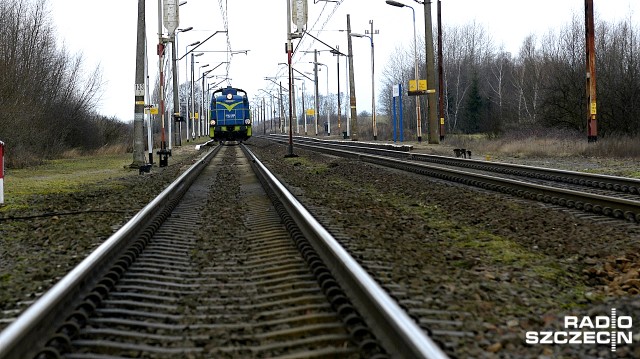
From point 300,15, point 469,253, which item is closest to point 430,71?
point 300,15

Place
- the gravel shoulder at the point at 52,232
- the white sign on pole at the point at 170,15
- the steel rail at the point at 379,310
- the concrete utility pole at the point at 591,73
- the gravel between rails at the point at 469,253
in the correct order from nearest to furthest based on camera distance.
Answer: the steel rail at the point at 379,310 → the gravel between rails at the point at 469,253 → the gravel shoulder at the point at 52,232 → the concrete utility pole at the point at 591,73 → the white sign on pole at the point at 170,15

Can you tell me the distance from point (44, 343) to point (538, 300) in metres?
3.21

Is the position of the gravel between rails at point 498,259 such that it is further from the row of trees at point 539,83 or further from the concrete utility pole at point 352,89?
the concrete utility pole at point 352,89

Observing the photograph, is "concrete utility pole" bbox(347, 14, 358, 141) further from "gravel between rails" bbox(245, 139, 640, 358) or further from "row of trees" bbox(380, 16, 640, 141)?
"gravel between rails" bbox(245, 139, 640, 358)

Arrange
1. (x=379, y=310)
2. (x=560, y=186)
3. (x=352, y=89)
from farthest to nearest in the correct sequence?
(x=352, y=89)
(x=560, y=186)
(x=379, y=310)

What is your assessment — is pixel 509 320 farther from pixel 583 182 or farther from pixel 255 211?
pixel 583 182

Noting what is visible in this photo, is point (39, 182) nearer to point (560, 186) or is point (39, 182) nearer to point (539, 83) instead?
point (560, 186)

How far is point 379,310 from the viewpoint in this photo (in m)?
3.78

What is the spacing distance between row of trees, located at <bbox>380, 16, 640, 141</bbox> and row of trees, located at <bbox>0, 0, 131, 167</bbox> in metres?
23.3

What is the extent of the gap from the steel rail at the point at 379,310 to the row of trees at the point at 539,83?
25775 mm

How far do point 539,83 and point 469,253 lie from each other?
55646 millimetres

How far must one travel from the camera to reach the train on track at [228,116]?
42.7 metres

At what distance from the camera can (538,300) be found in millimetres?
4809
